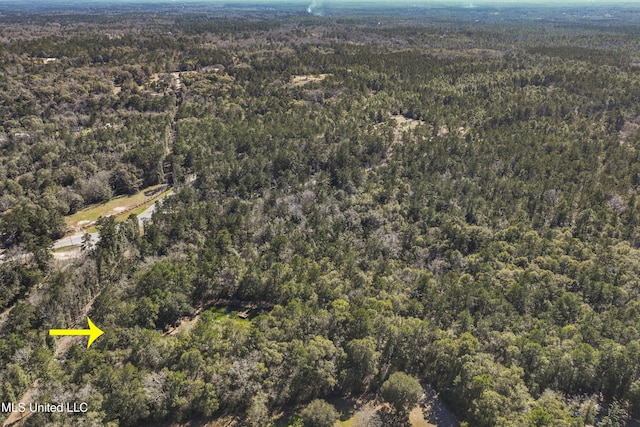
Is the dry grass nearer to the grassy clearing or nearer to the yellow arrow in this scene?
the grassy clearing

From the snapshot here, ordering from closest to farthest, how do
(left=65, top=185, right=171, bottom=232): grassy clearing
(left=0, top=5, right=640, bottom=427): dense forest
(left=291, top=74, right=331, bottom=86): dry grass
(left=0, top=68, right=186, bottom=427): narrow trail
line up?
(left=0, top=68, right=186, bottom=427): narrow trail < (left=0, top=5, right=640, bottom=427): dense forest < (left=65, top=185, right=171, bottom=232): grassy clearing < (left=291, top=74, right=331, bottom=86): dry grass

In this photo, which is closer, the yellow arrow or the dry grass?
the yellow arrow

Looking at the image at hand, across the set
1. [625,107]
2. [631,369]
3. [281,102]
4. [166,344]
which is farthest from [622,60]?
[166,344]

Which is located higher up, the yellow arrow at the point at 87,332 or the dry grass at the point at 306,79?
the dry grass at the point at 306,79

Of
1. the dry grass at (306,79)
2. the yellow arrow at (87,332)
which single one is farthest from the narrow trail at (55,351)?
the dry grass at (306,79)

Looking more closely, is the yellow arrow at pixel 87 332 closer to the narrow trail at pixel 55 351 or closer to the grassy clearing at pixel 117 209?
the narrow trail at pixel 55 351

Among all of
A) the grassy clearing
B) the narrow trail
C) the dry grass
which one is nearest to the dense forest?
the narrow trail
